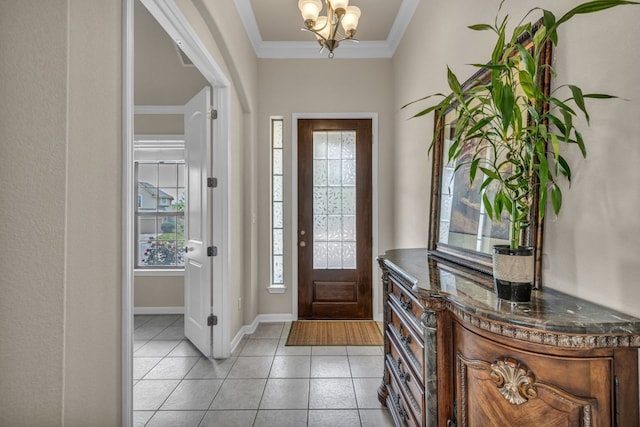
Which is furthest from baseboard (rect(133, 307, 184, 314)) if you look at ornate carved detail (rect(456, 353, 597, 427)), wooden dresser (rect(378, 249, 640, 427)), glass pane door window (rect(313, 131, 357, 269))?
Answer: ornate carved detail (rect(456, 353, 597, 427))

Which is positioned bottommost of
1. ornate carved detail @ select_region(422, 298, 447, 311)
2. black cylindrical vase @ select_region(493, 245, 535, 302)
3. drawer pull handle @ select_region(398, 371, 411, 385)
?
drawer pull handle @ select_region(398, 371, 411, 385)

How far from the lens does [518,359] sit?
0.88 metres

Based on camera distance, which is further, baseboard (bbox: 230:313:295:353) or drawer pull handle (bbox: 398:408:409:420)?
baseboard (bbox: 230:313:295:353)

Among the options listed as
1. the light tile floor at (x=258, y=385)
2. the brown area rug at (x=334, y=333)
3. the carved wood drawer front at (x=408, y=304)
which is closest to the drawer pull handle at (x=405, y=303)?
the carved wood drawer front at (x=408, y=304)

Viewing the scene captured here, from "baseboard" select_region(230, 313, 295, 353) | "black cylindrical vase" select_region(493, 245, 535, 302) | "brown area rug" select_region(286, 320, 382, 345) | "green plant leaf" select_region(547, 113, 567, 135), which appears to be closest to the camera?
"green plant leaf" select_region(547, 113, 567, 135)

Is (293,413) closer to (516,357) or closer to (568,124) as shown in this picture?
(516,357)

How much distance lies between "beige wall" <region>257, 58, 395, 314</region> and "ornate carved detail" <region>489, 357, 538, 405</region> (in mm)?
2719

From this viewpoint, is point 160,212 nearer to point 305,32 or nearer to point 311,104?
point 311,104

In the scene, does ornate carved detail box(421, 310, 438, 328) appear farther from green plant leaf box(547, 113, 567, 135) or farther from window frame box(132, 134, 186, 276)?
window frame box(132, 134, 186, 276)

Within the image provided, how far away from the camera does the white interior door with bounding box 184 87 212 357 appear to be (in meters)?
2.75

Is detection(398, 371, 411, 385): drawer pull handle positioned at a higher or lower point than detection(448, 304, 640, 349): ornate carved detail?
lower

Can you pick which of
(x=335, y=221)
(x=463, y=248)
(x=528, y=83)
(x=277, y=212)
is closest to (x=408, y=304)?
(x=463, y=248)

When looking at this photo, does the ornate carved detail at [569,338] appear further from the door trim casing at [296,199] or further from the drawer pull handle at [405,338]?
the door trim casing at [296,199]

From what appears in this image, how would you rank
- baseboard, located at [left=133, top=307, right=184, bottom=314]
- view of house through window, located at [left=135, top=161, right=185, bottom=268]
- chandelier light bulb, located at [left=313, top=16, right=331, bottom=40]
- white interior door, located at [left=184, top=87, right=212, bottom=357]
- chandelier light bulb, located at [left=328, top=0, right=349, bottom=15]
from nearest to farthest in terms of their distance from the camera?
chandelier light bulb, located at [left=328, top=0, right=349, bottom=15], chandelier light bulb, located at [left=313, top=16, right=331, bottom=40], white interior door, located at [left=184, top=87, right=212, bottom=357], baseboard, located at [left=133, top=307, right=184, bottom=314], view of house through window, located at [left=135, top=161, right=185, bottom=268]
